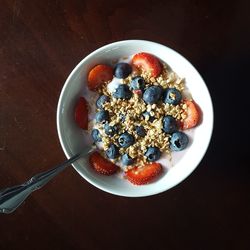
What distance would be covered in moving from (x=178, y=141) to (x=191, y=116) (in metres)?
0.06

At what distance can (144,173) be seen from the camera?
98cm

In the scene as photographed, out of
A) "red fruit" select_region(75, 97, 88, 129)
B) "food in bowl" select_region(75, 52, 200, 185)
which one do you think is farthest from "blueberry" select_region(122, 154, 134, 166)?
"red fruit" select_region(75, 97, 88, 129)

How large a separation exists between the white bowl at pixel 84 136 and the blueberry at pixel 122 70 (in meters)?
0.02

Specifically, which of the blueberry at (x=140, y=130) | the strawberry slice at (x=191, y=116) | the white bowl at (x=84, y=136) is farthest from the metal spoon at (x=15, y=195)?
the strawberry slice at (x=191, y=116)

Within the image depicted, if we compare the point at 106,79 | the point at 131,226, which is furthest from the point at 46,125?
the point at 131,226

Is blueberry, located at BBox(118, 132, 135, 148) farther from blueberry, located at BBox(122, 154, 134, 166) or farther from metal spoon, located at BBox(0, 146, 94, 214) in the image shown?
metal spoon, located at BBox(0, 146, 94, 214)

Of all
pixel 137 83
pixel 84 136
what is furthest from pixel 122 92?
pixel 84 136

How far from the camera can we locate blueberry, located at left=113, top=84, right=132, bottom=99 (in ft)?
3.11

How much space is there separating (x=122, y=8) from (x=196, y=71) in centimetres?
23

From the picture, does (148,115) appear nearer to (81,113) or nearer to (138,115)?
(138,115)

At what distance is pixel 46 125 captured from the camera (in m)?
1.03

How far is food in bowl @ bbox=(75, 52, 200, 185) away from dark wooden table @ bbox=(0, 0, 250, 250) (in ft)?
0.25

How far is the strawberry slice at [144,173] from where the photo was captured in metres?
0.98

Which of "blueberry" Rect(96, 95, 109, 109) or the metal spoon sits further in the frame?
"blueberry" Rect(96, 95, 109, 109)
